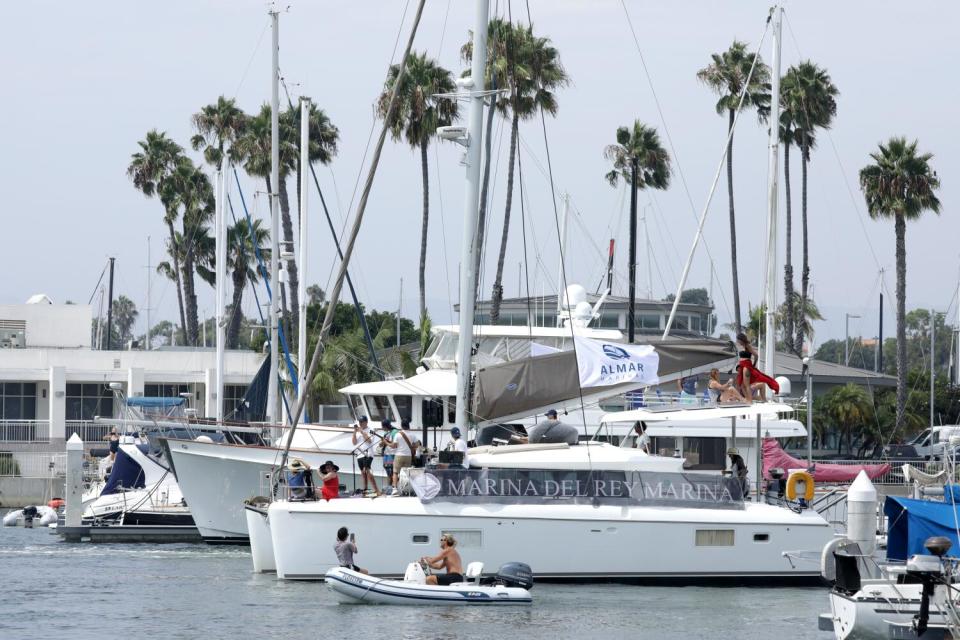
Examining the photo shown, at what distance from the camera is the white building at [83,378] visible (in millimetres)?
55594

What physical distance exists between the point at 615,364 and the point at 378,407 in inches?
271

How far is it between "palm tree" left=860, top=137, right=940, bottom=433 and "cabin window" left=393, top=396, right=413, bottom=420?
1164 inches

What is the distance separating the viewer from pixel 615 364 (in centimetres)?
2600

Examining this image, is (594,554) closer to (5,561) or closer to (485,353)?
(485,353)

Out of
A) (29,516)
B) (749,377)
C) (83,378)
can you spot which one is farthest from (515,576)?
(83,378)

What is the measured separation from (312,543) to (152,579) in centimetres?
476

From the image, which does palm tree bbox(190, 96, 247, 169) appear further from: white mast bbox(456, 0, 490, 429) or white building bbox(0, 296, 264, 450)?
white mast bbox(456, 0, 490, 429)

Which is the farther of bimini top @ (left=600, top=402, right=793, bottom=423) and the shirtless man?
bimini top @ (left=600, top=402, right=793, bottom=423)

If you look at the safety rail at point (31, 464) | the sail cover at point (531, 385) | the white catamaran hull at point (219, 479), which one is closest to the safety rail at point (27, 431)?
the safety rail at point (31, 464)

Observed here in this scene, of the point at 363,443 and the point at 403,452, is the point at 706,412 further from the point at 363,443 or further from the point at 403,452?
the point at 363,443

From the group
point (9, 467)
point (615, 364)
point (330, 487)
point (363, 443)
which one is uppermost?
point (615, 364)

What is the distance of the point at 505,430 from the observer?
28.8m

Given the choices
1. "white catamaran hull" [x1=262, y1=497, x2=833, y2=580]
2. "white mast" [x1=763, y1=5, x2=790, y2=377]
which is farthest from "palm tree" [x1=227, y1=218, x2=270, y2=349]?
"white catamaran hull" [x1=262, y1=497, x2=833, y2=580]

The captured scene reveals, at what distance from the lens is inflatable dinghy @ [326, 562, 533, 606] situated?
21.7 m
